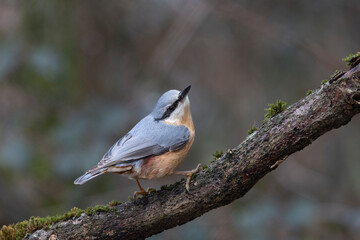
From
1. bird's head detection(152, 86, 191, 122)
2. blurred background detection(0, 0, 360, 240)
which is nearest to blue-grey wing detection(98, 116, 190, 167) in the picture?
bird's head detection(152, 86, 191, 122)

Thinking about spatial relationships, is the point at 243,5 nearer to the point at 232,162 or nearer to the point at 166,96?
the point at 166,96

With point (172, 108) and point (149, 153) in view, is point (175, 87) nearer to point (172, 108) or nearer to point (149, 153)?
point (172, 108)

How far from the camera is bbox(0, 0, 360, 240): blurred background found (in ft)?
17.2

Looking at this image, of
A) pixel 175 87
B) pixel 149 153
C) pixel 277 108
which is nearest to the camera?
pixel 277 108

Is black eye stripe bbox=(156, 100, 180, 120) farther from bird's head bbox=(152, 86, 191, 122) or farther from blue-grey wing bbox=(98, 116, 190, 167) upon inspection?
blue-grey wing bbox=(98, 116, 190, 167)

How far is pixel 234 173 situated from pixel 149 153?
0.76m

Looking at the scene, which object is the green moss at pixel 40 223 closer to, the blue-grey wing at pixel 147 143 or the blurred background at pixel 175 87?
the blue-grey wing at pixel 147 143

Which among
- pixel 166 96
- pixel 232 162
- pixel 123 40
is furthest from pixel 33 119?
pixel 232 162

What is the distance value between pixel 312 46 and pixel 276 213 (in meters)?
2.54

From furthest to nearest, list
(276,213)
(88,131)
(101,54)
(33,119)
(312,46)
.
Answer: (101,54) → (312,46) → (33,119) → (88,131) → (276,213)

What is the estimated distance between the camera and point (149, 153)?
3453 mm

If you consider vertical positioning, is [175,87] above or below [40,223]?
above

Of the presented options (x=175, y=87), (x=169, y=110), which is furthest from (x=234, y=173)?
(x=175, y=87)

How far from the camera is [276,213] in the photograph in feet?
16.1
